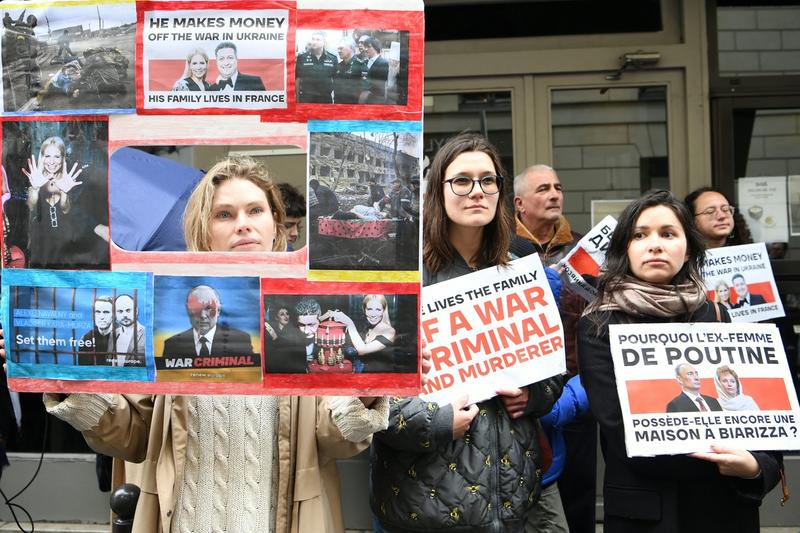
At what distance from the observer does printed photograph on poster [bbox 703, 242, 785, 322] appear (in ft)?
14.4

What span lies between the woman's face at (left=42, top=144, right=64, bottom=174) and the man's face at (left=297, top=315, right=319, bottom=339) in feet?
2.43

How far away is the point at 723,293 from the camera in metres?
4.33

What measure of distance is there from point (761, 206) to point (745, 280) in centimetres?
200

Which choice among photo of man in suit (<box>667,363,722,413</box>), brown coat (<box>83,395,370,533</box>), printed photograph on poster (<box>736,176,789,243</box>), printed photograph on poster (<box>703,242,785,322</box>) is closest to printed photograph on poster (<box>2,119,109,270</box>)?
brown coat (<box>83,395,370,533</box>)

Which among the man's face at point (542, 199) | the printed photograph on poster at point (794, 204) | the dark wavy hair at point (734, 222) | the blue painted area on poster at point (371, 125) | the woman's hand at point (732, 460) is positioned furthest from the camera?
the printed photograph on poster at point (794, 204)

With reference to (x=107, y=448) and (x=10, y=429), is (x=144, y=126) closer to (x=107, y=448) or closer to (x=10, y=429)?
(x=107, y=448)

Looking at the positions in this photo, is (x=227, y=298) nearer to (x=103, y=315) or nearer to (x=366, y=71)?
(x=103, y=315)

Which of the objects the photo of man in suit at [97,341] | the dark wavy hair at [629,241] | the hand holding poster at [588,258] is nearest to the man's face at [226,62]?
the photo of man in suit at [97,341]

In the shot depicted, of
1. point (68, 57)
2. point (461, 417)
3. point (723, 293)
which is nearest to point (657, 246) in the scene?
point (461, 417)

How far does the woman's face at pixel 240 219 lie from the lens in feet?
7.11

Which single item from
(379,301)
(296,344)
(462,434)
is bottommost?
(462,434)

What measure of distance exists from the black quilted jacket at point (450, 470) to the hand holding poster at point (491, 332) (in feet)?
0.29

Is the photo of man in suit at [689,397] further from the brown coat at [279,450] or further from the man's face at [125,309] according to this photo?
the man's face at [125,309]

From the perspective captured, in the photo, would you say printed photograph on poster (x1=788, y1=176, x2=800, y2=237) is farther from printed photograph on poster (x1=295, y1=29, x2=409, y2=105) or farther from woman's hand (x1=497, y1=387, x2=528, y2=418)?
printed photograph on poster (x1=295, y1=29, x2=409, y2=105)
